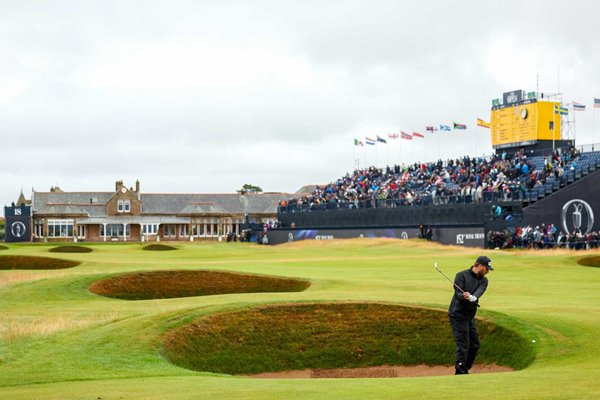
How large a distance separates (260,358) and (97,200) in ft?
348

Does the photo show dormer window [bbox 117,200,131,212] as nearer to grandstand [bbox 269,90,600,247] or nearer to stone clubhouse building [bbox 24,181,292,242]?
stone clubhouse building [bbox 24,181,292,242]

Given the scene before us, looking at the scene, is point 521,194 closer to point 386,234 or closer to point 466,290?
point 386,234

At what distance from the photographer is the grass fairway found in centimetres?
1207

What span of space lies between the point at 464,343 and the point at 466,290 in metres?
0.92

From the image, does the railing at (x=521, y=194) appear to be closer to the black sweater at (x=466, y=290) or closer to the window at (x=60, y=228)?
the black sweater at (x=466, y=290)

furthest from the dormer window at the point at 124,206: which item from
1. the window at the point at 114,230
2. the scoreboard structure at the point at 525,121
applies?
the scoreboard structure at the point at 525,121

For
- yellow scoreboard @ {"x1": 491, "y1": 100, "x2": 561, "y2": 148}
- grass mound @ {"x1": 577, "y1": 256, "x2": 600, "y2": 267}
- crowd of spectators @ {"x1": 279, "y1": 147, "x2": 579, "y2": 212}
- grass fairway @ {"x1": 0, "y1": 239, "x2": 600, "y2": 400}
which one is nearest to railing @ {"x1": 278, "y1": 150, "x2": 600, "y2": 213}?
crowd of spectators @ {"x1": 279, "y1": 147, "x2": 579, "y2": 212}

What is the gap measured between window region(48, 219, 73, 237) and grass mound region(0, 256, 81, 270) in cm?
7153

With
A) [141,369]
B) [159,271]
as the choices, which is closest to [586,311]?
[141,369]

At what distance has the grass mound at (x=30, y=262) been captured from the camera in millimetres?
45344

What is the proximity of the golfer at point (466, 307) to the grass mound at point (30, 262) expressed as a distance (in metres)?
32.7

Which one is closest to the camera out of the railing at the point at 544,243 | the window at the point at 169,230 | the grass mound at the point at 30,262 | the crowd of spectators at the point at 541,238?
the grass mound at the point at 30,262

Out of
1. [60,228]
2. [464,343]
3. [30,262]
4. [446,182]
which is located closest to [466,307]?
[464,343]

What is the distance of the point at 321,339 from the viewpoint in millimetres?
20281
